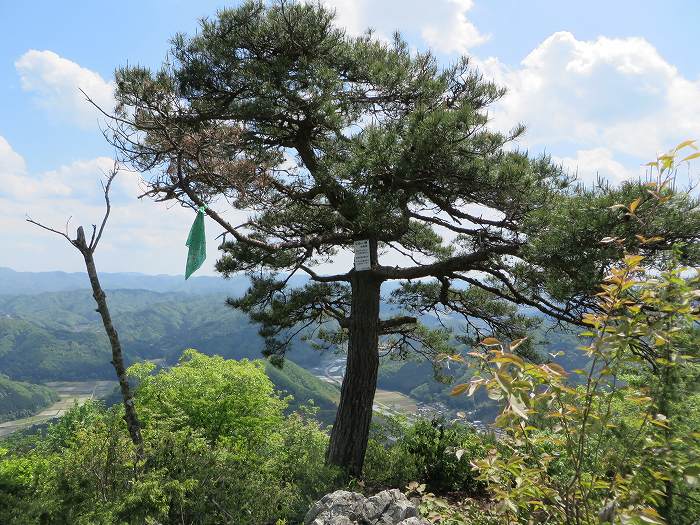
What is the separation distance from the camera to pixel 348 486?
537 cm

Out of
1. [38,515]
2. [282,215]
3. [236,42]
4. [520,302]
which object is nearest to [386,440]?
[520,302]

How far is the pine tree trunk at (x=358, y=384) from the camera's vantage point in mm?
6082

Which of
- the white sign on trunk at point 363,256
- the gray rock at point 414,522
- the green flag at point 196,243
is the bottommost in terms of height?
the gray rock at point 414,522

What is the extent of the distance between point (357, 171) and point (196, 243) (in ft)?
6.17

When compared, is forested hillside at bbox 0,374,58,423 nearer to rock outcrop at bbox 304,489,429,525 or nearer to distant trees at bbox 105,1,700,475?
distant trees at bbox 105,1,700,475

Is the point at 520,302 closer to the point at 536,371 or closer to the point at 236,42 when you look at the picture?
the point at 536,371

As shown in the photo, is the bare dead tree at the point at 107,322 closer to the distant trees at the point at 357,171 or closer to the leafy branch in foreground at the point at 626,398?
the distant trees at the point at 357,171

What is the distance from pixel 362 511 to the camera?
3.58m

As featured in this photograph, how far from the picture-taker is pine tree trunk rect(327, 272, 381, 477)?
6.08 meters

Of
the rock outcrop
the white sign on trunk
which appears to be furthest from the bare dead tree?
the white sign on trunk

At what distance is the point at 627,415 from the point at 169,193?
445 cm

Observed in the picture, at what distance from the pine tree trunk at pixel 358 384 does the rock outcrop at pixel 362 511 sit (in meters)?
2.22

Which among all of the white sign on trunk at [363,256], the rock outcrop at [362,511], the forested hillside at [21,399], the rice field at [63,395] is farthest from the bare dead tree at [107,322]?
the forested hillside at [21,399]

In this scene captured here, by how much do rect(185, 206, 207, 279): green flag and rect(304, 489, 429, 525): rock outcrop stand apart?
8.73 ft
